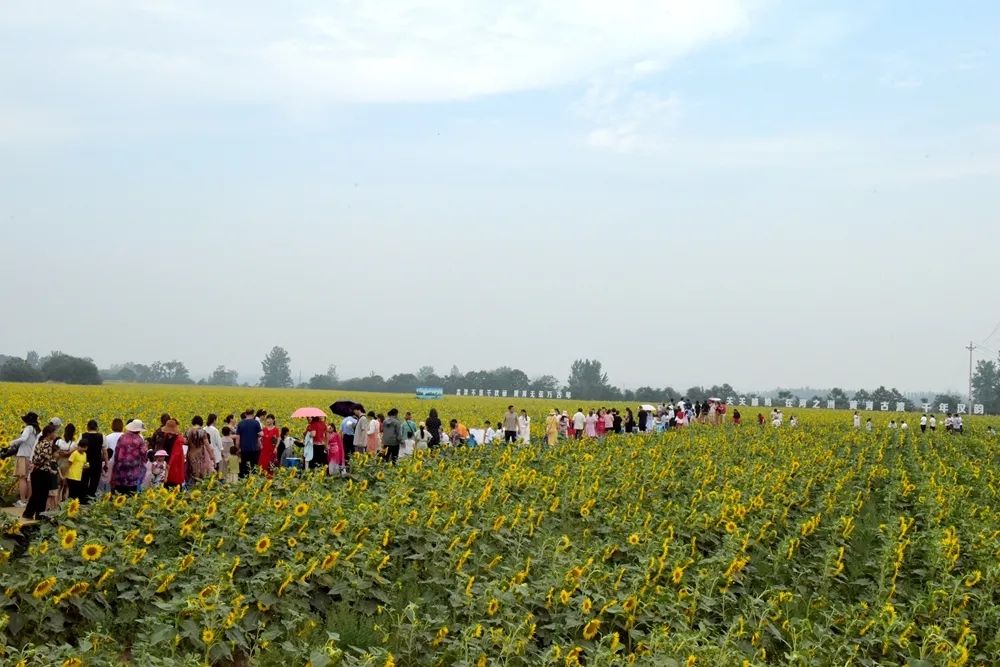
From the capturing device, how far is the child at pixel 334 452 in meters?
17.8

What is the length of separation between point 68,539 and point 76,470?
5160 millimetres

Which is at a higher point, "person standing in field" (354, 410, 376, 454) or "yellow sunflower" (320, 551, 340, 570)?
"person standing in field" (354, 410, 376, 454)

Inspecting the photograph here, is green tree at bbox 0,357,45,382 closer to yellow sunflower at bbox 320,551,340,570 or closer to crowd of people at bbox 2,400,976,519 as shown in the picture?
crowd of people at bbox 2,400,976,519

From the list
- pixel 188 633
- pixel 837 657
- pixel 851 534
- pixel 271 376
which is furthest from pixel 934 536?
pixel 271 376

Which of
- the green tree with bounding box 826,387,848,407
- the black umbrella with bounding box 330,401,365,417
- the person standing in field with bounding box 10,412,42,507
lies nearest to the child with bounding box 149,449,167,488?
the person standing in field with bounding box 10,412,42,507

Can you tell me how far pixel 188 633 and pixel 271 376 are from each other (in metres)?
169

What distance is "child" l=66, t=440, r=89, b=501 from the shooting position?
12.4 m

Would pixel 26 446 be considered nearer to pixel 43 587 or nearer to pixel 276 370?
pixel 43 587

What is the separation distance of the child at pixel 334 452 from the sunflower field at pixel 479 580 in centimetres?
260

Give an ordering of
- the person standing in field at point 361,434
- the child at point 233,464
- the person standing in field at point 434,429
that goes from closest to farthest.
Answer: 1. the child at point 233,464
2. the person standing in field at point 361,434
3. the person standing in field at point 434,429

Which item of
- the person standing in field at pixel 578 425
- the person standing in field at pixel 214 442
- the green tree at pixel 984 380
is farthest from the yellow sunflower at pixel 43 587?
the green tree at pixel 984 380

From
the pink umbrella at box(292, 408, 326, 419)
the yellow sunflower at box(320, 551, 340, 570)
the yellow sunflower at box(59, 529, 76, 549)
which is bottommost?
the yellow sunflower at box(320, 551, 340, 570)

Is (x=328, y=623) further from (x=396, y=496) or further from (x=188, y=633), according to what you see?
(x=396, y=496)

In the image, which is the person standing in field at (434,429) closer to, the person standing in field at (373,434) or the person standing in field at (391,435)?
the person standing in field at (373,434)
